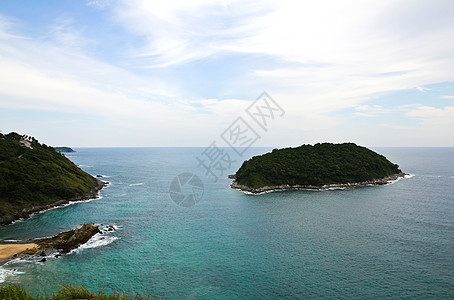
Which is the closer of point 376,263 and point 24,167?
point 376,263

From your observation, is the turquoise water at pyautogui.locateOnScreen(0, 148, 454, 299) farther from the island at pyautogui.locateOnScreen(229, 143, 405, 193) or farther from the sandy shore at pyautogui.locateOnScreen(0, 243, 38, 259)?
the island at pyautogui.locateOnScreen(229, 143, 405, 193)

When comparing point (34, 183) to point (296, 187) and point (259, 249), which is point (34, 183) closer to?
point (259, 249)

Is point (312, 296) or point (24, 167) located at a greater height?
point (24, 167)

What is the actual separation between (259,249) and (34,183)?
5436 centimetres

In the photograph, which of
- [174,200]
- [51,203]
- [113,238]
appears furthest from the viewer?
[174,200]

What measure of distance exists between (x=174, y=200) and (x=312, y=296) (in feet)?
159

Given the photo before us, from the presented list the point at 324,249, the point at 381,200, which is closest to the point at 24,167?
the point at 324,249

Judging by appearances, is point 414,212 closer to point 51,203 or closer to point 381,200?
point 381,200

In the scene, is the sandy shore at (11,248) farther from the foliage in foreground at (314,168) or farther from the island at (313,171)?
the foliage in foreground at (314,168)

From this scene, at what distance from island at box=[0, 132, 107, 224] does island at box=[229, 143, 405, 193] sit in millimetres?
46750

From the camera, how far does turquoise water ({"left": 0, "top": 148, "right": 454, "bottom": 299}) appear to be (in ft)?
91.5

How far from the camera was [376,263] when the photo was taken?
32.6 metres

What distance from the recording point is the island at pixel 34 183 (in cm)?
5344

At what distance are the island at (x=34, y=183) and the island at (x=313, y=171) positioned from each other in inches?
1841
